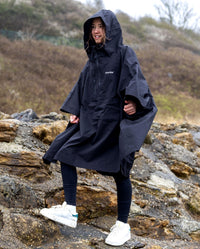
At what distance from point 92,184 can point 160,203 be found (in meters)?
0.96

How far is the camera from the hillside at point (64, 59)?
1276cm

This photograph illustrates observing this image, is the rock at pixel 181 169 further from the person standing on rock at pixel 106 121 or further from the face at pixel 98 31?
the face at pixel 98 31

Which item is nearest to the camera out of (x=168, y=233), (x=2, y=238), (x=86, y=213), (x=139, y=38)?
(x=2, y=238)

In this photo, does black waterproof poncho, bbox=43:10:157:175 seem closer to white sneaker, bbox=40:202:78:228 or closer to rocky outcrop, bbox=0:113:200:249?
white sneaker, bbox=40:202:78:228

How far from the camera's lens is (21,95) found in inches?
469

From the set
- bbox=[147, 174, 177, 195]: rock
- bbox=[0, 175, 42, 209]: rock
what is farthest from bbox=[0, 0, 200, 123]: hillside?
bbox=[0, 175, 42, 209]: rock

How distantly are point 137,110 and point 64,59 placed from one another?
50.6 feet

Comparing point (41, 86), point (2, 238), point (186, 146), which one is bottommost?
point (41, 86)

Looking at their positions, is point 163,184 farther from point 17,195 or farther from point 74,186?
point 17,195

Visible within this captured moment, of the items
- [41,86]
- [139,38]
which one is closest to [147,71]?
[139,38]

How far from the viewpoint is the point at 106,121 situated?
243 cm

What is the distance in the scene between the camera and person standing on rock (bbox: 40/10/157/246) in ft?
7.63

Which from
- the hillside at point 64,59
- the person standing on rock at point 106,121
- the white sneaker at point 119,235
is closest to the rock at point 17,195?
the person standing on rock at point 106,121

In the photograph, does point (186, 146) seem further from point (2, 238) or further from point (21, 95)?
point (21, 95)
